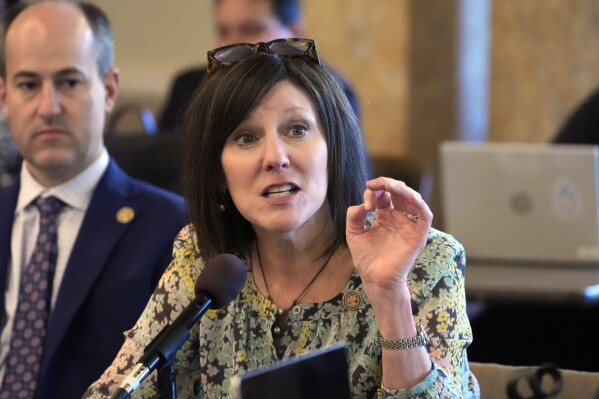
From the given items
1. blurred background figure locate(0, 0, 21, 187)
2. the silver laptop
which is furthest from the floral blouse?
blurred background figure locate(0, 0, 21, 187)

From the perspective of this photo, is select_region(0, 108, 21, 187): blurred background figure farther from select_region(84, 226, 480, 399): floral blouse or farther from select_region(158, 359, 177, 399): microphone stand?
select_region(158, 359, 177, 399): microphone stand

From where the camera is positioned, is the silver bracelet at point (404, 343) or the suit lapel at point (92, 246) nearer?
the silver bracelet at point (404, 343)

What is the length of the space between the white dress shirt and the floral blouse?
0.58 metres

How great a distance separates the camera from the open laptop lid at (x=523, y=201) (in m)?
3.51

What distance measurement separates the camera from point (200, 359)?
200 centimetres

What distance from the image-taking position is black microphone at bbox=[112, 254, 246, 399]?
5.03 feet

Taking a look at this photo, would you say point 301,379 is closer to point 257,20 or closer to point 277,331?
point 277,331

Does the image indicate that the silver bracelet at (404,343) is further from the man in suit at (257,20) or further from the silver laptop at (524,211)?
the man in suit at (257,20)

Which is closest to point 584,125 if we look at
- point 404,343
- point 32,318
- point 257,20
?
point 257,20

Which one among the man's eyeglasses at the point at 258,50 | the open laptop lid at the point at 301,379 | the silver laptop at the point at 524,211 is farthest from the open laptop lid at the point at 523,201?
the open laptop lid at the point at 301,379

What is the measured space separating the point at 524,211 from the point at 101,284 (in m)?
1.60

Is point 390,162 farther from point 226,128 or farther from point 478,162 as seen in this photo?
point 226,128

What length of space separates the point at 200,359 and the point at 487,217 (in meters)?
1.86

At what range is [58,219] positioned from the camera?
2639 millimetres
